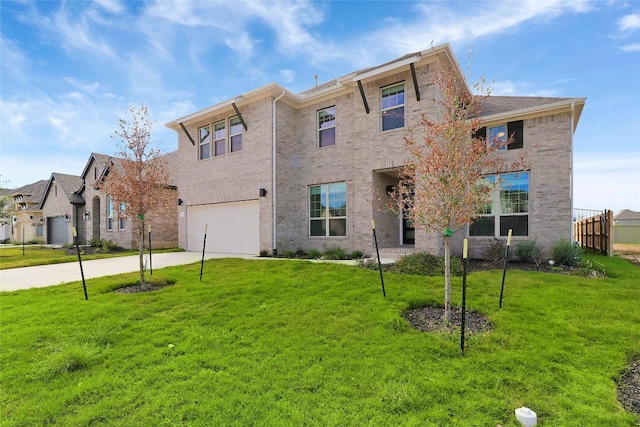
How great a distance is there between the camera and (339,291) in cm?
606

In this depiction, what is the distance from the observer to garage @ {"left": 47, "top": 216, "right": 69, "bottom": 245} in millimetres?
24528

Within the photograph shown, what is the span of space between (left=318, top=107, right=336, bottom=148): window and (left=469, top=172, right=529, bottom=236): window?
5.95m

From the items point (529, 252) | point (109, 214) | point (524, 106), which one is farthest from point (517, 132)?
point (109, 214)

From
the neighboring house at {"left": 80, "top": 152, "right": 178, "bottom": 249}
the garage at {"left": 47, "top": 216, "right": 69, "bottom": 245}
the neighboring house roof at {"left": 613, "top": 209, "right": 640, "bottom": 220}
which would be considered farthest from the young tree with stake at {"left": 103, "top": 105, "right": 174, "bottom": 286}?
the neighboring house roof at {"left": 613, "top": 209, "right": 640, "bottom": 220}

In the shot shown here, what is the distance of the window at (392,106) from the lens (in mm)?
10336

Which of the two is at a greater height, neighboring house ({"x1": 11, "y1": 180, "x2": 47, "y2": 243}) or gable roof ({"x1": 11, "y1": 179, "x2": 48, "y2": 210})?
gable roof ({"x1": 11, "y1": 179, "x2": 48, "y2": 210})

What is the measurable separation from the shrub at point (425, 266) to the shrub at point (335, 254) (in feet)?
9.20

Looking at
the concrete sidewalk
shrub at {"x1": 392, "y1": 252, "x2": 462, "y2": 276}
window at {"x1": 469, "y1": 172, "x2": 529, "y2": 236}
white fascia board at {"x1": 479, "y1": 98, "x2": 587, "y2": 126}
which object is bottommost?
the concrete sidewalk

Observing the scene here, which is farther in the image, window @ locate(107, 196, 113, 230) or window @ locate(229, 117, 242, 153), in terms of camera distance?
window @ locate(107, 196, 113, 230)

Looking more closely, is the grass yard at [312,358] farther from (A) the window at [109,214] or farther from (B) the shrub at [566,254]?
(A) the window at [109,214]

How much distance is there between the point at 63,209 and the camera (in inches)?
949

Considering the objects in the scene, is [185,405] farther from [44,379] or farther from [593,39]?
[593,39]

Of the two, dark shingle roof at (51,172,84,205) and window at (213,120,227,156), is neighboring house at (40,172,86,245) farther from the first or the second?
window at (213,120,227,156)

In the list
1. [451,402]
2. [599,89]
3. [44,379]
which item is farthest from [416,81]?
[44,379]
